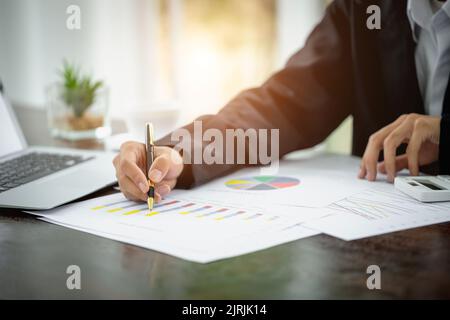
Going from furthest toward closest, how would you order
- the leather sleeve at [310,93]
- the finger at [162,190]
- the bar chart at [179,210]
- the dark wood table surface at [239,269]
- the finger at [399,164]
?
1. the leather sleeve at [310,93]
2. the finger at [399,164]
3. the finger at [162,190]
4. the bar chart at [179,210]
5. the dark wood table surface at [239,269]

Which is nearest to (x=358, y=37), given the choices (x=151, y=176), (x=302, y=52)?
(x=302, y=52)

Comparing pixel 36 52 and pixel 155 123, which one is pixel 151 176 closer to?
pixel 155 123

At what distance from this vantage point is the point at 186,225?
0.64m

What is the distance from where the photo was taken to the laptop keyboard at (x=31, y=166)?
2.75 ft

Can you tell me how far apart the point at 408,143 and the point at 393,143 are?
0.10 ft

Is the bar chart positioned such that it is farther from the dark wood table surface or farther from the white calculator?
the white calculator

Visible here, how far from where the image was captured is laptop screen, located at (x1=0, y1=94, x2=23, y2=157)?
1.08 metres

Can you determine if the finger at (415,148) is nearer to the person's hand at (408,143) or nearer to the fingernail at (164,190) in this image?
the person's hand at (408,143)

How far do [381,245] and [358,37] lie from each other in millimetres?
655

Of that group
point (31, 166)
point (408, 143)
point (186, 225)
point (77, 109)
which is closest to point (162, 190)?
point (186, 225)

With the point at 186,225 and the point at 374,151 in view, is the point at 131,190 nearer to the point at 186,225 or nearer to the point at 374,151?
the point at 186,225

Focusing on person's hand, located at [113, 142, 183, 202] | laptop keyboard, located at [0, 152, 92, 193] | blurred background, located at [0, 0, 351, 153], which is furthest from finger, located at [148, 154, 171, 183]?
blurred background, located at [0, 0, 351, 153]

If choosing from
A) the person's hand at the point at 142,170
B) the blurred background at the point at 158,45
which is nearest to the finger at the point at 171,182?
the person's hand at the point at 142,170

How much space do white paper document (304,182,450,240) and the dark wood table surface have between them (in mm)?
20
